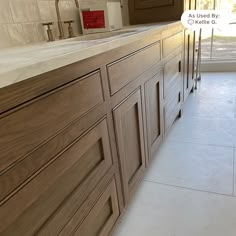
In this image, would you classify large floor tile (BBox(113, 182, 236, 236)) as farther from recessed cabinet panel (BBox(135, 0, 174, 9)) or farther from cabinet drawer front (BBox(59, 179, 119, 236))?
recessed cabinet panel (BBox(135, 0, 174, 9))

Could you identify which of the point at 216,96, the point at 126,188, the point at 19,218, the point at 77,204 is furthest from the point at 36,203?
the point at 216,96

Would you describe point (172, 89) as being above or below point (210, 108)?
above

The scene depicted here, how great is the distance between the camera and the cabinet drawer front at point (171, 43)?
157 cm

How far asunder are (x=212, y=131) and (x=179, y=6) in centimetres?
120

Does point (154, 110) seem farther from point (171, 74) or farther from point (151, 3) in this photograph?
point (151, 3)

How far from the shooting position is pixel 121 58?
0.99 meters

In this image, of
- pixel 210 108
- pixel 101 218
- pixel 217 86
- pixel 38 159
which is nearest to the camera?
pixel 38 159

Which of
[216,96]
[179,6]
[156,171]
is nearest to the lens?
[156,171]

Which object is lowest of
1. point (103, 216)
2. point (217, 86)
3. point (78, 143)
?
point (217, 86)

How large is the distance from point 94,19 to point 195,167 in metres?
1.20

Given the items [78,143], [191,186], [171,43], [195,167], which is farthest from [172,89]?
→ [78,143]

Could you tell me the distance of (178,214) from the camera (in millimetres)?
1220

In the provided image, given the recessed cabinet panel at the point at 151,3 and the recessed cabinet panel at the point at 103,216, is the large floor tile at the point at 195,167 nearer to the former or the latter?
the recessed cabinet panel at the point at 103,216

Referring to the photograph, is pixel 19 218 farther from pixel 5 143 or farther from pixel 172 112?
pixel 172 112
